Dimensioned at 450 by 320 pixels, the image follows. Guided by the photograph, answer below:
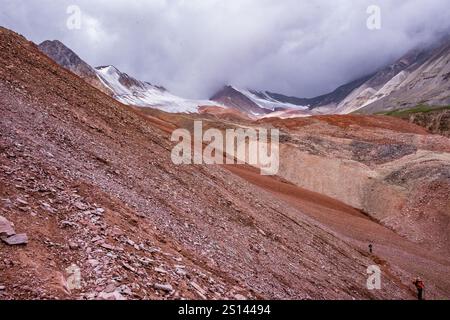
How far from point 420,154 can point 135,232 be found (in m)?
47.6

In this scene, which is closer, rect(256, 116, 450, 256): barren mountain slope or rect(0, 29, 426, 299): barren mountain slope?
rect(0, 29, 426, 299): barren mountain slope

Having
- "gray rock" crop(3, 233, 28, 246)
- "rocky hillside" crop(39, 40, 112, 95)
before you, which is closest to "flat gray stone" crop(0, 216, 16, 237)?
"gray rock" crop(3, 233, 28, 246)

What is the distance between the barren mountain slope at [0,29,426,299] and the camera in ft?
29.5

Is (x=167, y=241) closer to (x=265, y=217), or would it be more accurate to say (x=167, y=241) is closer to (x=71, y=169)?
(x=71, y=169)

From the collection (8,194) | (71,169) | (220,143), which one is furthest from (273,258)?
(220,143)

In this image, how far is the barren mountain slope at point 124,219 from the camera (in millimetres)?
9000

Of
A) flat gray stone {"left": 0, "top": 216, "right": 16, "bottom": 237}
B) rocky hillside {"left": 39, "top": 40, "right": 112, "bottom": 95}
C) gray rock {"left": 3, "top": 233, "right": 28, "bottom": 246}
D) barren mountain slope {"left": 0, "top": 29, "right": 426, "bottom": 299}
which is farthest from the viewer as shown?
rocky hillside {"left": 39, "top": 40, "right": 112, "bottom": 95}

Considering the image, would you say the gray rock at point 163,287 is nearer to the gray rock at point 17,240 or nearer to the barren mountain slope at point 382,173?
the gray rock at point 17,240

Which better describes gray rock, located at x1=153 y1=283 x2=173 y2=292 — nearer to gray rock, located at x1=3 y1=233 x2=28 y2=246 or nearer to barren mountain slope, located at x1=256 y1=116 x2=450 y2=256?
gray rock, located at x1=3 y1=233 x2=28 y2=246

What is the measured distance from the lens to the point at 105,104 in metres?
24.2

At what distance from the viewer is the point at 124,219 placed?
11773mm

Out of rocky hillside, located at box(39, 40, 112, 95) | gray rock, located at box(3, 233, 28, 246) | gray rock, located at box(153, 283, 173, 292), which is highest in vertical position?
rocky hillside, located at box(39, 40, 112, 95)

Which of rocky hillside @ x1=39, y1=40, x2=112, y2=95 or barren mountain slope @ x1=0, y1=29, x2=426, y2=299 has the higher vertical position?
rocky hillside @ x1=39, y1=40, x2=112, y2=95

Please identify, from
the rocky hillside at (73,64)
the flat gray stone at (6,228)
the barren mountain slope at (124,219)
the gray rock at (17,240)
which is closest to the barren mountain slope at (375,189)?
the barren mountain slope at (124,219)
